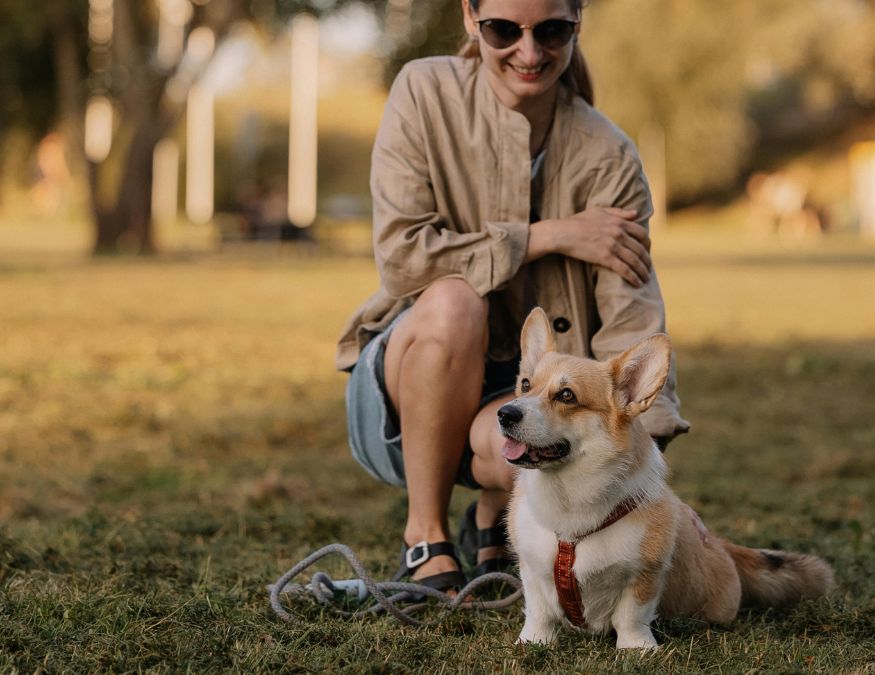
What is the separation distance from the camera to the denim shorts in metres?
3.67

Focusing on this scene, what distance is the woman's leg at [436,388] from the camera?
11.3 feet

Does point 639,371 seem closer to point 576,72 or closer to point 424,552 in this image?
point 424,552

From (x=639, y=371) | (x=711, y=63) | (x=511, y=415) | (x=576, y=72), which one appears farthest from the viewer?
(x=711, y=63)

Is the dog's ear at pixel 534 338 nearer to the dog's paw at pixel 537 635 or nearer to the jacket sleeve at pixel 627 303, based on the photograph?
the jacket sleeve at pixel 627 303

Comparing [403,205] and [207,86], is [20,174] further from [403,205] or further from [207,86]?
[403,205]

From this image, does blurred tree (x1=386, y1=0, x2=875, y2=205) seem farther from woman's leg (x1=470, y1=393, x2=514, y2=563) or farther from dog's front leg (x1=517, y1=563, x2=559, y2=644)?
dog's front leg (x1=517, y1=563, x2=559, y2=644)

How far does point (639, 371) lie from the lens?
2.93m

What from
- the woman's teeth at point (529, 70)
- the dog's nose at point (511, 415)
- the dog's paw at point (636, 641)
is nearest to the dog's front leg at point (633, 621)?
the dog's paw at point (636, 641)

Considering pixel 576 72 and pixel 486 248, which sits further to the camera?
pixel 576 72

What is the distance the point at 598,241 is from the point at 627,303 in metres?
0.20

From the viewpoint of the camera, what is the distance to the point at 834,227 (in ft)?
130

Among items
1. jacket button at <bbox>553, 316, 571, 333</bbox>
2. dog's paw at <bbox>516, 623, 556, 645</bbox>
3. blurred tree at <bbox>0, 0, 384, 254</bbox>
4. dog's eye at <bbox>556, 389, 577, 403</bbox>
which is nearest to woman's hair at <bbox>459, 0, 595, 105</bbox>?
jacket button at <bbox>553, 316, 571, 333</bbox>

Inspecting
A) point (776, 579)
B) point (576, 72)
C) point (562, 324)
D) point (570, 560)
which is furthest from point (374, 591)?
point (576, 72)

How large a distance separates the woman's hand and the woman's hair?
443mm
